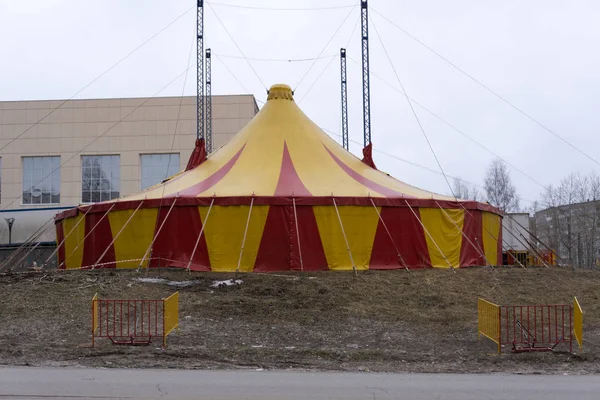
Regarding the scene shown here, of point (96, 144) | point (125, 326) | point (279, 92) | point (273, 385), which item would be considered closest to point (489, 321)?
point (273, 385)

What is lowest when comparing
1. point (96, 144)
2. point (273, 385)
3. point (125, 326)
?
point (273, 385)

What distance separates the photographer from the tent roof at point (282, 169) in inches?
725

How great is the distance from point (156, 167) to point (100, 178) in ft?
11.0

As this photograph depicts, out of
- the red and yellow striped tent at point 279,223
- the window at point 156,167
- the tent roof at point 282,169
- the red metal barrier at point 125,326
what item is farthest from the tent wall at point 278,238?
the window at point 156,167

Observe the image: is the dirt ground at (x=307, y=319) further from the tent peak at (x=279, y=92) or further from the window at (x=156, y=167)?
the window at (x=156, y=167)

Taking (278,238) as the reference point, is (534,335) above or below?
below

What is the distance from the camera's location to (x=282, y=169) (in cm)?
1958

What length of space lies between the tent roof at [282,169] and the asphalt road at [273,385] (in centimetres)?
922

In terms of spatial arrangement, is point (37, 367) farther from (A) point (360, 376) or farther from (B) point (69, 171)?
(B) point (69, 171)

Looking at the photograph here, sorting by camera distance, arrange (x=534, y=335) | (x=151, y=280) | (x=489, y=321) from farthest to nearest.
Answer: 1. (x=151, y=280)
2. (x=534, y=335)
3. (x=489, y=321)

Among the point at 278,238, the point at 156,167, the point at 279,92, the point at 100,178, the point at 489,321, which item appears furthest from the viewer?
the point at 100,178

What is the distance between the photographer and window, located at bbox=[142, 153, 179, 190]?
41.0m

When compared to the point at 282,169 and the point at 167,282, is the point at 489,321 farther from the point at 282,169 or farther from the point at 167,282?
the point at 282,169

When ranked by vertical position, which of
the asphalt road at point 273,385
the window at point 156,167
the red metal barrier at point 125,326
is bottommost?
the asphalt road at point 273,385
